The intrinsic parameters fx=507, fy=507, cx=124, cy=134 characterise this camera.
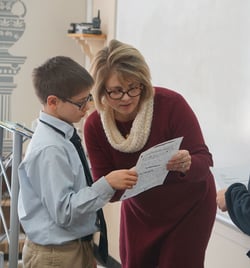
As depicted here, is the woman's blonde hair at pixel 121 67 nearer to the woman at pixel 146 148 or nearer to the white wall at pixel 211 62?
the woman at pixel 146 148

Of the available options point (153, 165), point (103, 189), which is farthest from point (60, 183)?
point (153, 165)

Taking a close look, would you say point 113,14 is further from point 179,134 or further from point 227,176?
point 227,176

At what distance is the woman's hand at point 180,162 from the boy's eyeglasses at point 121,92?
0.85ft

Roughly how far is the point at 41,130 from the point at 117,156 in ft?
1.09

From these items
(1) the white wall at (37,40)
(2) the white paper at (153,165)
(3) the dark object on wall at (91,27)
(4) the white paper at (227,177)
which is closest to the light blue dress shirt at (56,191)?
(2) the white paper at (153,165)

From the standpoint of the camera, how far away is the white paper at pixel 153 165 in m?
1.52

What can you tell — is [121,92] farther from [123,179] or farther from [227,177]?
[227,177]

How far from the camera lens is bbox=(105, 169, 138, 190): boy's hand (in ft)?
5.06

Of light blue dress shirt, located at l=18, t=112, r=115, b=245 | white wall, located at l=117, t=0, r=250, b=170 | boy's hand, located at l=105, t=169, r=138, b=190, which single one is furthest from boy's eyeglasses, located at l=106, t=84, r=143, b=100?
white wall, located at l=117, t=0, r=250, b=170

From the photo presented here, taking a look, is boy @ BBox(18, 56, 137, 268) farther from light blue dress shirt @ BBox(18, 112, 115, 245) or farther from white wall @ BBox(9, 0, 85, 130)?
white wall @ BBox(9, 0, 85, 130)

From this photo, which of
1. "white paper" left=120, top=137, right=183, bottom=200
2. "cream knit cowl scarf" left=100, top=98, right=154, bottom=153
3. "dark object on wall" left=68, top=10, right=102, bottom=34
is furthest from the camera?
"dark object on wall" left=68, top=10, right=102, bottom=34

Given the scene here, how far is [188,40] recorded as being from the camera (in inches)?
98.5

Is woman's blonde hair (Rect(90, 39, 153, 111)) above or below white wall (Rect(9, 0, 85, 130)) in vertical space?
above

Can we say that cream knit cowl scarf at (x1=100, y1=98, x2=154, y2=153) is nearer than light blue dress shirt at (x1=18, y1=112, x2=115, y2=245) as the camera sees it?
No
